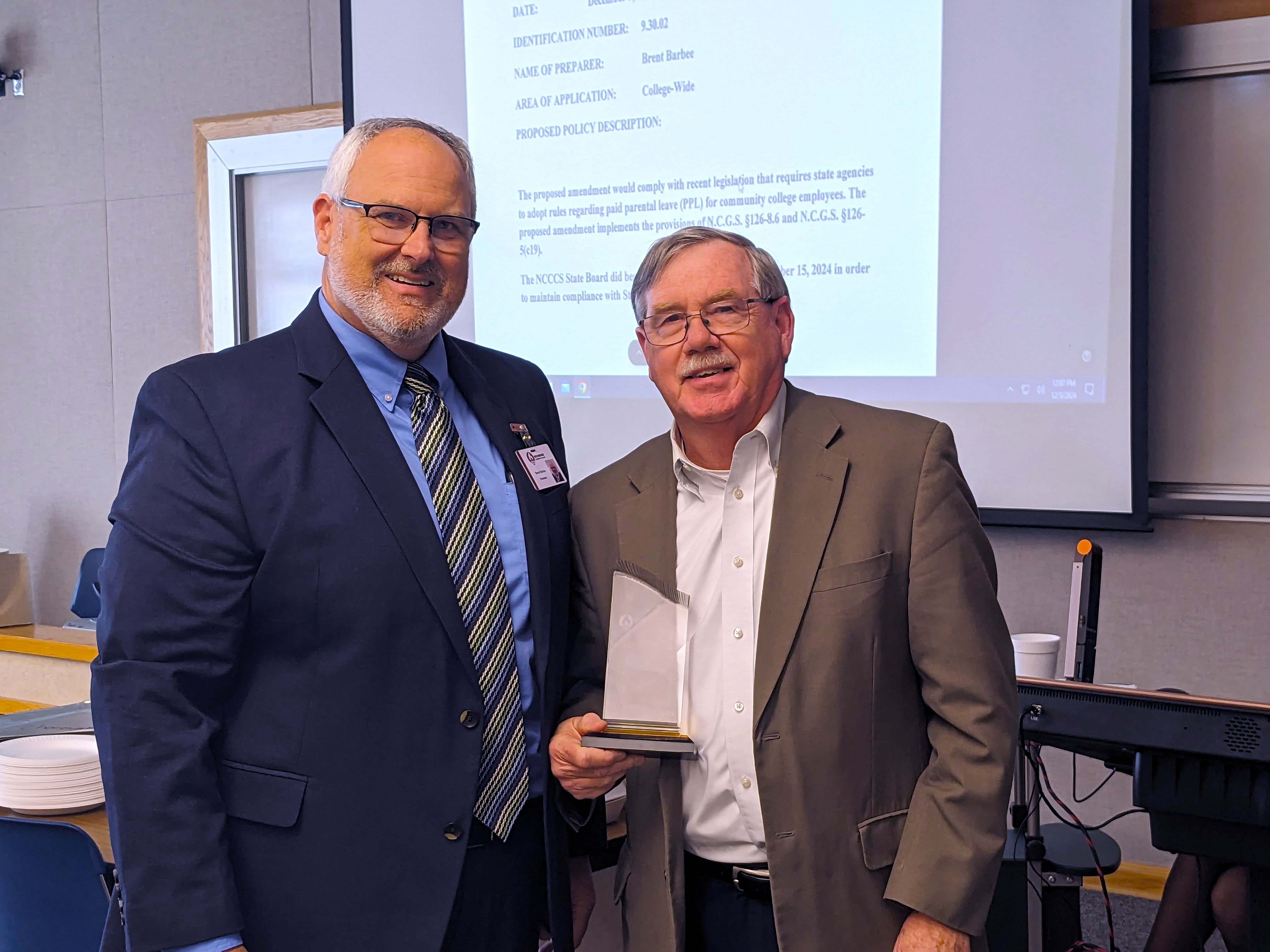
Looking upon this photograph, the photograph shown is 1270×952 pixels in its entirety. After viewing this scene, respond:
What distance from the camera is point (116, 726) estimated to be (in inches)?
52.0

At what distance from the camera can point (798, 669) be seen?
1.47 m

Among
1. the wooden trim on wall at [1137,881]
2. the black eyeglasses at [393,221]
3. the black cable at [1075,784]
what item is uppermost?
the black eyeglasses at [393,221]

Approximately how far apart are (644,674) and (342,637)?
0.41m

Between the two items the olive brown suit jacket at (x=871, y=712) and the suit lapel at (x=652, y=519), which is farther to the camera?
the suit lapel at (x=652, y=519)

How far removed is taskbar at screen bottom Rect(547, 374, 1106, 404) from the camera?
324cm

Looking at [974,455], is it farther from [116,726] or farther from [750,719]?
[116,726]

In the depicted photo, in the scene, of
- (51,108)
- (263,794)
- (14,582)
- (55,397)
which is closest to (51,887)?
(263,794)

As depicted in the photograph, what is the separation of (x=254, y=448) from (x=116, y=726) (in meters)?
0.39

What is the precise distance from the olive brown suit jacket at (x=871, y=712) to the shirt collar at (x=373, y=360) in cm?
59

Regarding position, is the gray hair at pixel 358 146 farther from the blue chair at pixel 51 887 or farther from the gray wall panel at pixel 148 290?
the gray wall panel at pixel 148 290

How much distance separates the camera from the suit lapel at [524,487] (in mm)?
1581

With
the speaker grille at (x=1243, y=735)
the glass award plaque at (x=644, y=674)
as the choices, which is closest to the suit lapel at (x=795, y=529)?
the glass award plaque at (x=644, y=674)

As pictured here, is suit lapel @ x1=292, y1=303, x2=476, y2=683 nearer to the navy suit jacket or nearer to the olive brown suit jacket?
the navy suit jacket

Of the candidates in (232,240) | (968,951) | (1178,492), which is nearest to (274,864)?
(968,951)
